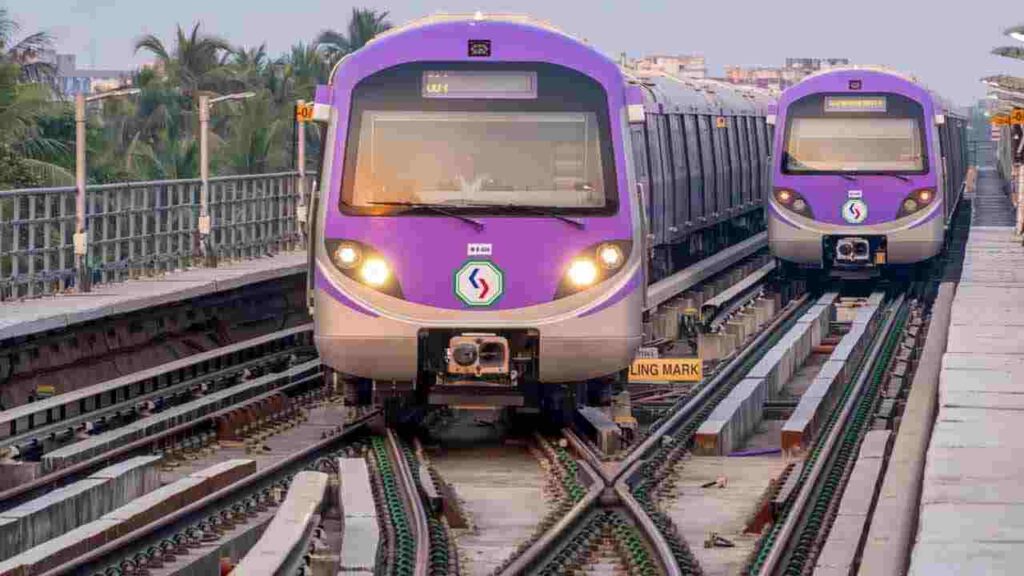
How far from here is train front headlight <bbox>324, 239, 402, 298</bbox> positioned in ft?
45.6

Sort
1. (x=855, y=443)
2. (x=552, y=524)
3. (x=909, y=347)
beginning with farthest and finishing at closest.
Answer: (x=909, y=347)
(x=855, y=443)
(x=552, y=524)

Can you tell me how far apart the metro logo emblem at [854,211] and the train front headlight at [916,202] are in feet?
1.34

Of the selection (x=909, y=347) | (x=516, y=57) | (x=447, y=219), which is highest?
(x=516, y=57)

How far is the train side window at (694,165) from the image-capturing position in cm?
2800

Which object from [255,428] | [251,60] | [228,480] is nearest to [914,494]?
[228,480]

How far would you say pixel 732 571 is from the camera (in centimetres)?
1061

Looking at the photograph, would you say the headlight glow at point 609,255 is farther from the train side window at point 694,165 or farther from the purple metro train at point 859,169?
the train side window at point 694,165

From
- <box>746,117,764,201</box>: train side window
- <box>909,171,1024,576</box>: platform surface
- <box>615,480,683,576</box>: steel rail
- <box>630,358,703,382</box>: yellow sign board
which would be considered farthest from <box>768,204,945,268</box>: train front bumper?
<box>615,480,683,576</box>: steel rail

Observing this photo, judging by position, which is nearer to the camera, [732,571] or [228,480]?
[732,571]

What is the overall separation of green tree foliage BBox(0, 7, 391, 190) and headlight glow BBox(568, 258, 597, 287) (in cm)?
1893

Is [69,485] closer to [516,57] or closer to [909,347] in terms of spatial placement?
[516,57]

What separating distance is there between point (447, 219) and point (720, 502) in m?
2.43

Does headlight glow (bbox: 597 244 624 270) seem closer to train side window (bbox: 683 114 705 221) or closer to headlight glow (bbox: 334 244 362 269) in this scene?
headlight glow (bbox: 334 244 362 269)

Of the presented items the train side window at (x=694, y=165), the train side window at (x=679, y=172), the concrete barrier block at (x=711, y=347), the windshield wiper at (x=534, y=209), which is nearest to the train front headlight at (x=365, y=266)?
the windshield wiper at (x=534, y=209)
